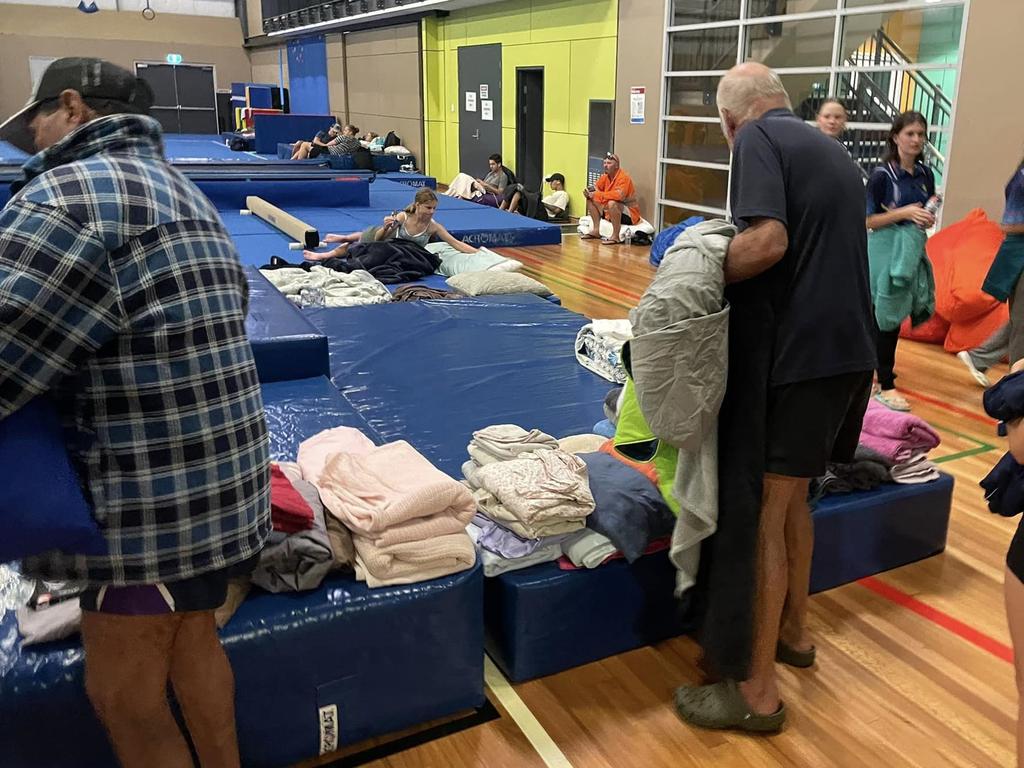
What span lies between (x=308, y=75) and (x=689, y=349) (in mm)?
20579

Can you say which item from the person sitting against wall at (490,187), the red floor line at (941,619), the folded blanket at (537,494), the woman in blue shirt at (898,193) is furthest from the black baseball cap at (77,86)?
the person sitting against wall at (490,187)

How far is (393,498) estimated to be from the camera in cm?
219

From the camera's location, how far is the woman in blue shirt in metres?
4.21

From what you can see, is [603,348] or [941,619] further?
[603,348]

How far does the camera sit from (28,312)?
1204mm

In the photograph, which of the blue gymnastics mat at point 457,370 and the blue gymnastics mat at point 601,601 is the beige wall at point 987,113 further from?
the blue gymnastics mat at point 601,601

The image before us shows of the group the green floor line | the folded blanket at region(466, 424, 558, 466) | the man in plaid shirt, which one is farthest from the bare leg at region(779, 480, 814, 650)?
the green floor line

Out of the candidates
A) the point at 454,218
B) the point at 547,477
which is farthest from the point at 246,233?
the point at 547,477

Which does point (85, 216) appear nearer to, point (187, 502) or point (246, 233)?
point (187, 502)

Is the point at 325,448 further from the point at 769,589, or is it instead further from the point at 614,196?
the point at 614,196

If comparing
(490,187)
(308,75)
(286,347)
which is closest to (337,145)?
(490,187)

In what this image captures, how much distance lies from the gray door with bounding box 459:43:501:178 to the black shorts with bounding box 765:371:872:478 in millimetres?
11472

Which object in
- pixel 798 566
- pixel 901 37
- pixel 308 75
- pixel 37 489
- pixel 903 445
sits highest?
pixel 308 75

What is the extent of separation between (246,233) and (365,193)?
241 cm
